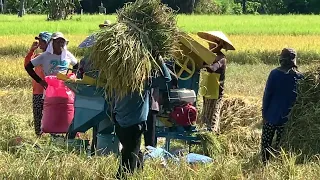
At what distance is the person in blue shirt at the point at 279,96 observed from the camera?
6.60 metres

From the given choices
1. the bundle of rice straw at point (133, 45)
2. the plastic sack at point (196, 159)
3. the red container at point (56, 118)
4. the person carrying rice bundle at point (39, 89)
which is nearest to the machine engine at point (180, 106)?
the plastic sack at point (196, 159)

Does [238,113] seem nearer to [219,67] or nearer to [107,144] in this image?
[219,67]

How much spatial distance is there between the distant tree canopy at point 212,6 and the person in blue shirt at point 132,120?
5249cm

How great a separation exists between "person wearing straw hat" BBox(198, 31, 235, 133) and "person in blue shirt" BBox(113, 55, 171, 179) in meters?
2.03

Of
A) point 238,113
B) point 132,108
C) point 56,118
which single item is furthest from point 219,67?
point 132,108

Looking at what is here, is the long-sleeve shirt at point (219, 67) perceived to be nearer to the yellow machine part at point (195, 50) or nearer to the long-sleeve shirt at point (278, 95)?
the yellow machine part at point (195, 50)

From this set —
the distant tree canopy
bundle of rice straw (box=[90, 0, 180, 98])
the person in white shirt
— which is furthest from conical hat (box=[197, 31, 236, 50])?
the distant tree canopy

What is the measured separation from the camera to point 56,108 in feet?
23.9

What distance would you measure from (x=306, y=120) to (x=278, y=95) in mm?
801

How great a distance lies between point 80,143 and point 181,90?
1237mm

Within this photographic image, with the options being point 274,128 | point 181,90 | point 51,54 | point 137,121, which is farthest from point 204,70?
point 137,121

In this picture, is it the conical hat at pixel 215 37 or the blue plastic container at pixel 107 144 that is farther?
the conical hat at pixel 215 37

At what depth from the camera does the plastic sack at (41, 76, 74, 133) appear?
727cm

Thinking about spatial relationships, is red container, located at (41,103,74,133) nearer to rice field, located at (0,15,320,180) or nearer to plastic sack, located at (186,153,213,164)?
rice field, located at (0,15,320,180)
